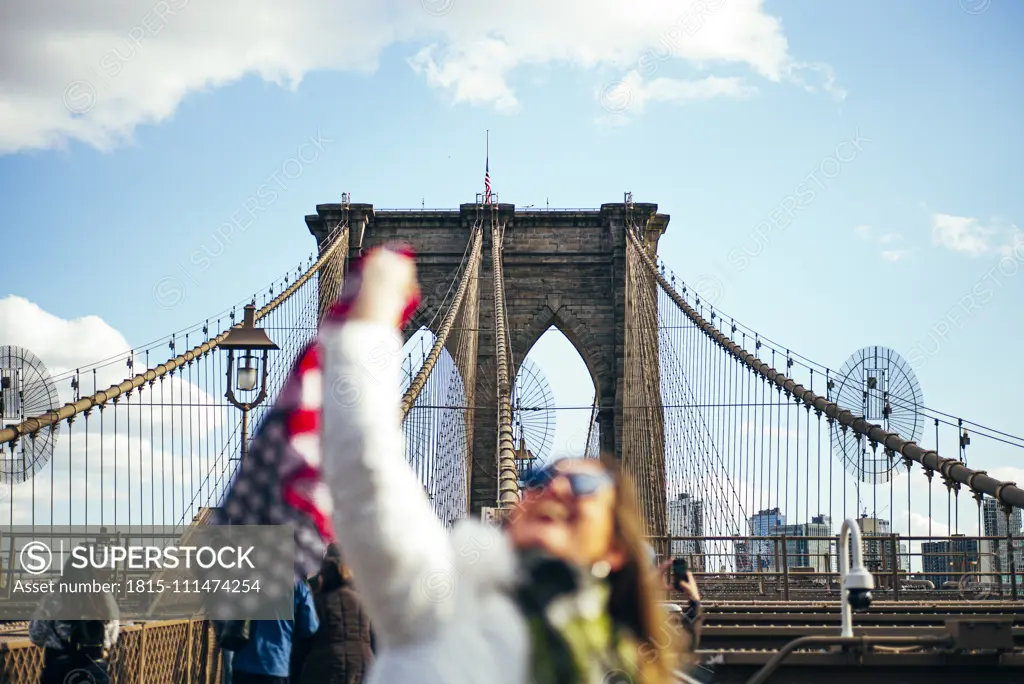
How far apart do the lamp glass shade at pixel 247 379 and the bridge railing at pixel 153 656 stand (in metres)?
2.16

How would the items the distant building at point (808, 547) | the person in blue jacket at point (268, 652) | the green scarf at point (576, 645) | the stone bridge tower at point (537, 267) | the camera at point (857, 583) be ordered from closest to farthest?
the green scarf at point (576, 645) < the camera at point (857, 583) < the person in blue jacket at point (268, 652) < the distant building at point (808, 547) < the stone bridge tower at point (537, 267)

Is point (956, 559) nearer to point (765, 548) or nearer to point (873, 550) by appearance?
point (765, 548)

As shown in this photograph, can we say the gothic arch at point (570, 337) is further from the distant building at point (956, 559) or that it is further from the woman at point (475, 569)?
the woman at point (475, 569)

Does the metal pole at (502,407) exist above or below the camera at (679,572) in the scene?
above

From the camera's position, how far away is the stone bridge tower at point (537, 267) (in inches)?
1137

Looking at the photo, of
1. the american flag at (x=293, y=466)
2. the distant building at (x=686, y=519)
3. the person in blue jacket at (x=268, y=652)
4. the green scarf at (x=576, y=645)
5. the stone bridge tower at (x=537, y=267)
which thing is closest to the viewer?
the green scarf at (x=576, y=645)

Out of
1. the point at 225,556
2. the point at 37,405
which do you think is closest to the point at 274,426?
the point at 225,556

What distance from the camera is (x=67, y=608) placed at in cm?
530

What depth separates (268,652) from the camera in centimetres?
422

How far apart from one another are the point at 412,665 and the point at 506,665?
3.4 inches

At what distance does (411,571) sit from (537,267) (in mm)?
28871

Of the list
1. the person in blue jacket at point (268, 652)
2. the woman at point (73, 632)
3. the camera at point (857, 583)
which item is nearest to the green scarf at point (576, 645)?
the camera at point (857, 583)

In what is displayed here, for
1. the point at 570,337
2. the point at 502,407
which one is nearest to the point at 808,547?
the point at 570,337

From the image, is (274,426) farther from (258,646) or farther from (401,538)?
(258,646)
